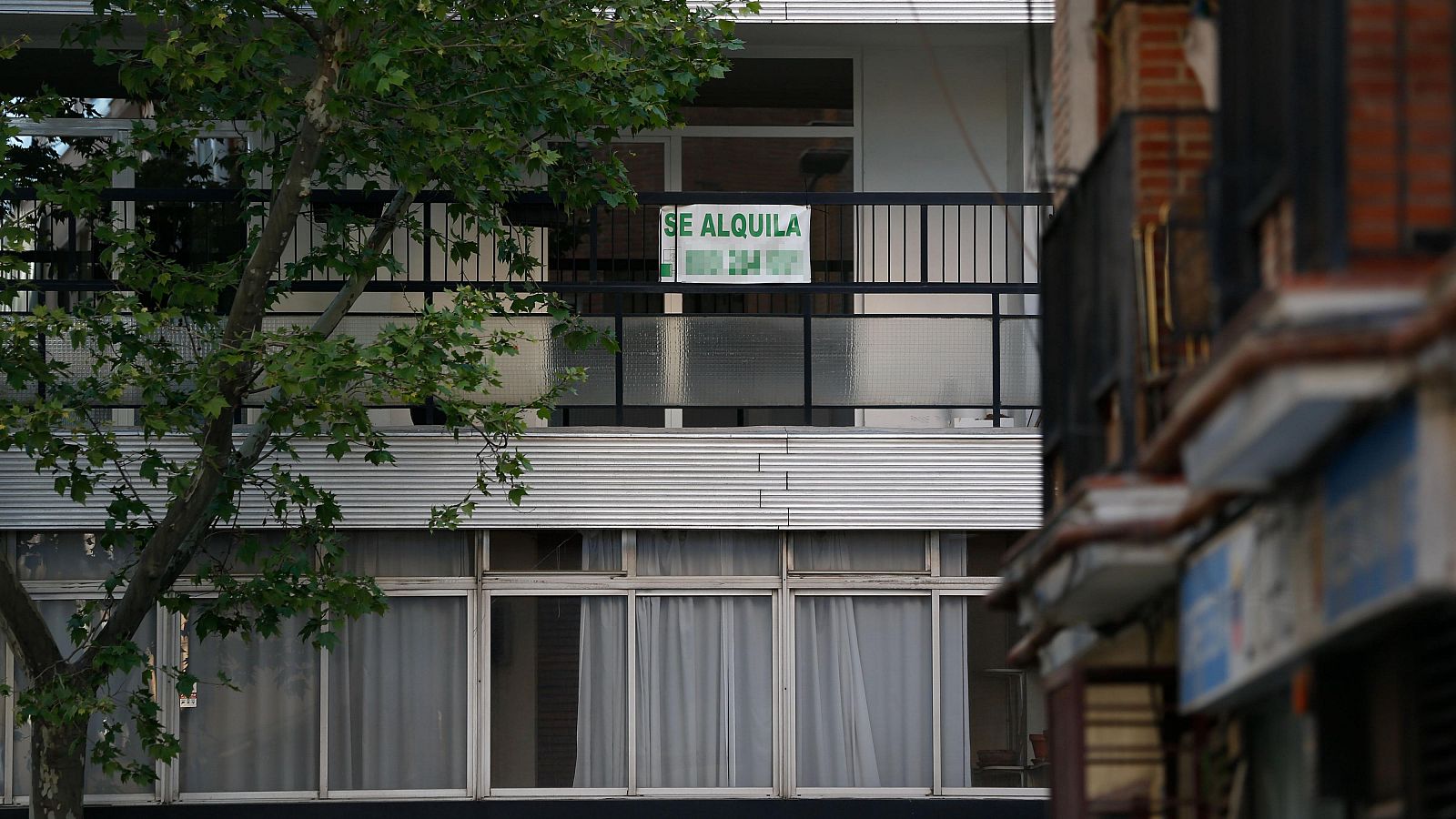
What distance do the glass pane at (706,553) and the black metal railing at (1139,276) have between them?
22.7ft

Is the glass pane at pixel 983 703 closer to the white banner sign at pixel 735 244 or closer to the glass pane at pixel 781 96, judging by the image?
the white banner sign at pixel 735 244

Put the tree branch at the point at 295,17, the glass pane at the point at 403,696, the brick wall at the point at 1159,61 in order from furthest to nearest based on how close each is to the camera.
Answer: the glass pane at the point at 403,696, the tree branch at the point at 295,17, the brick wall at the point at 1159,61

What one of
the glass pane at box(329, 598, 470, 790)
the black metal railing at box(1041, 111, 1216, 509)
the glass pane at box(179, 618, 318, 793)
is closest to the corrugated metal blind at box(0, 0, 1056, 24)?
the glass pane at box(329, 598, 470, 790)

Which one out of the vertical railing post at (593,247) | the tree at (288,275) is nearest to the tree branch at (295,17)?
the tree at (288,275)

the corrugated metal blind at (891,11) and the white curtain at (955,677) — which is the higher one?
the corrugated metal blind at (891,11)

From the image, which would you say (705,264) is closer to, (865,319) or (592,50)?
(865,319)

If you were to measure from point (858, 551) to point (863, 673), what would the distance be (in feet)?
3.13

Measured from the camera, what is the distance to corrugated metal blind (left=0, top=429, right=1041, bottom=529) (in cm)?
1471

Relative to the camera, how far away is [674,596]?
49.5 feet

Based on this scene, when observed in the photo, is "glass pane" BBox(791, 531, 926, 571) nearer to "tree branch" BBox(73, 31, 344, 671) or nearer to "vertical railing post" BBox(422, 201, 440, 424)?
"vertical railing post" BBox(422, 201, 440, 424)

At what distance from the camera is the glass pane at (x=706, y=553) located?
1503 cm

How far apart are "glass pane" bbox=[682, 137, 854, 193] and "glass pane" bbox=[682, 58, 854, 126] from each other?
21cm

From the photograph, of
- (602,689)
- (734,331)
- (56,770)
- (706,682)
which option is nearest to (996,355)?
(734,331)

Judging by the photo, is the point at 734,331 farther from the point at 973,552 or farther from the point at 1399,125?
the point at 1399,125
